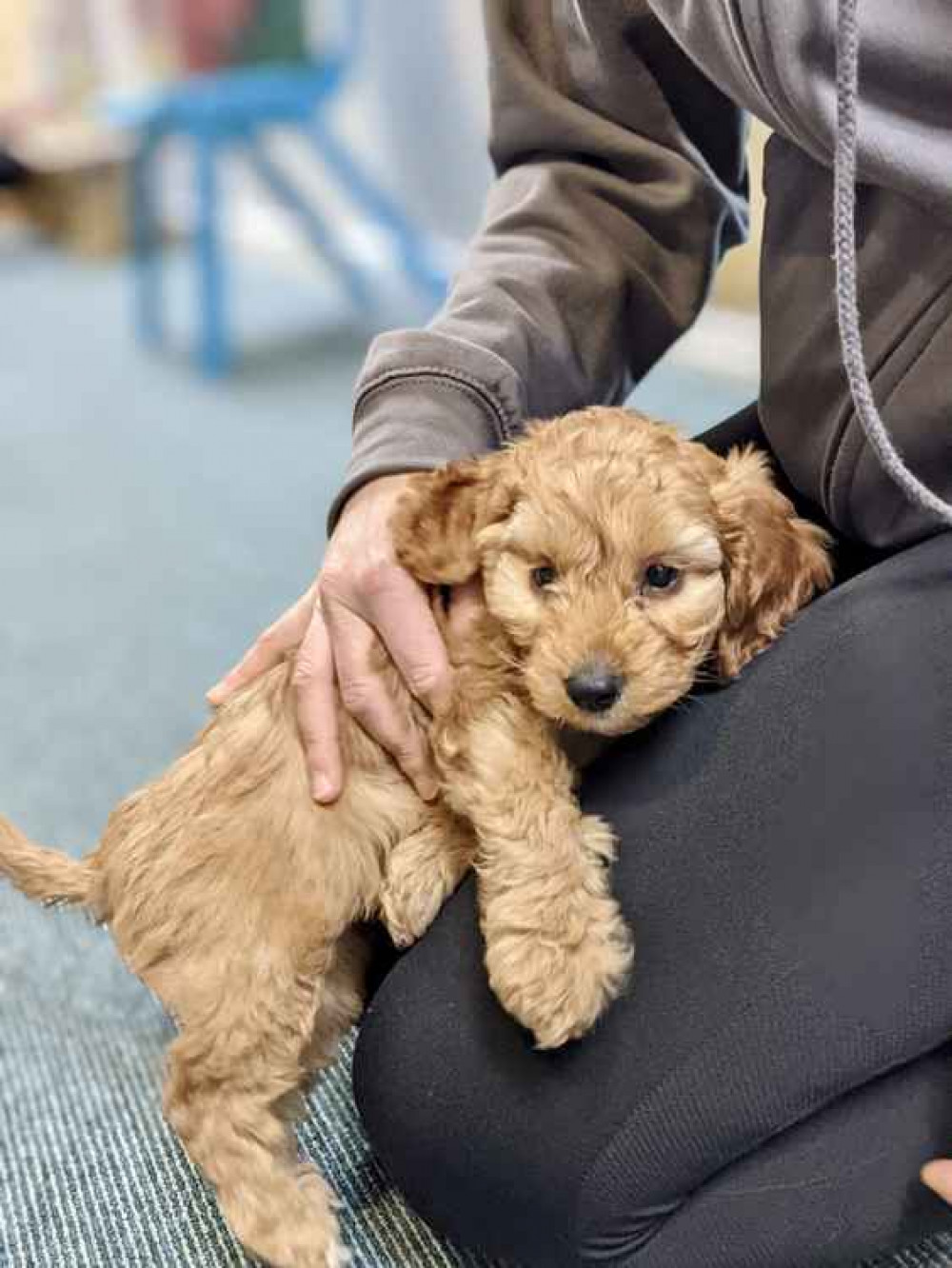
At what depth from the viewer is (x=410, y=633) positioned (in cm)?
123

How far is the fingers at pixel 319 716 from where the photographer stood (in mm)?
1197

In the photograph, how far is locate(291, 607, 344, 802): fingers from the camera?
3.93 ft

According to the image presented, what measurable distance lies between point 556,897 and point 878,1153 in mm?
305

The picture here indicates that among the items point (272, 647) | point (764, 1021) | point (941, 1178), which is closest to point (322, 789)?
point (272, 647)

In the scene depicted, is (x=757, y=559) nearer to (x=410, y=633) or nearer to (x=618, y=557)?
(x=618, y=557)

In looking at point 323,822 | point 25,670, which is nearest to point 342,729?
point 323,822

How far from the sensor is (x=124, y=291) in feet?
17.9

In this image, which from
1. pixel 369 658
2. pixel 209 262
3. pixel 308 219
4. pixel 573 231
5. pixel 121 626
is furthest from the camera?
pixel 308 219

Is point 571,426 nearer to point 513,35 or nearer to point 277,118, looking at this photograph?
point 513,35

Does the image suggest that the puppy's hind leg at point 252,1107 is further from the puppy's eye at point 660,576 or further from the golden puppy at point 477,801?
the puppy's eye at point 660,576

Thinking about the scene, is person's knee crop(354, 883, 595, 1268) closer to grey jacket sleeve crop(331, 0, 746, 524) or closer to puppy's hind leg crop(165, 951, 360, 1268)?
puppy's hind leg crop(165, 951, 360, 1268)

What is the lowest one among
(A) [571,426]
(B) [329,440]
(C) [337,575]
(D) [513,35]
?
(B) [329,440]

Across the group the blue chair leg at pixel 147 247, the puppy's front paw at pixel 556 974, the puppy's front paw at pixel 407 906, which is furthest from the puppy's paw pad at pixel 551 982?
the blue chair leg at pixel 147 247

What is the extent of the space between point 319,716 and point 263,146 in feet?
11.7
